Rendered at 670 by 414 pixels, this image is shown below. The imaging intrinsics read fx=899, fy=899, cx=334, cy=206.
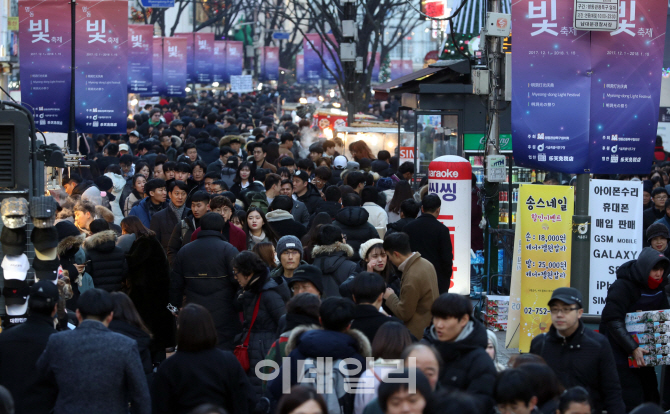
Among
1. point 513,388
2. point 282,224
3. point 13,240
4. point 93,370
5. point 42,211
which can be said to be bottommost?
point 93,370

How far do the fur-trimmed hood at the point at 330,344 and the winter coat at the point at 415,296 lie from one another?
2.05m

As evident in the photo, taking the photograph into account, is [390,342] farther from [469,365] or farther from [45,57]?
[45,57]

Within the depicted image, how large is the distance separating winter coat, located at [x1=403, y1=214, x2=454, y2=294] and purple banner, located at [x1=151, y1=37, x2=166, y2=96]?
22992 millimetres

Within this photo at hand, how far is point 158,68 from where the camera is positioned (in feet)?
102

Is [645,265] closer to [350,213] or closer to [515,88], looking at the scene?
[515,88]

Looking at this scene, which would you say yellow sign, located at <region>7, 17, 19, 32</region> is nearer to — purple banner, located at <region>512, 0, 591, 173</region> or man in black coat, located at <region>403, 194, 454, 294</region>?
man in black coat, located at <region>403, 194, 454, 294</region>

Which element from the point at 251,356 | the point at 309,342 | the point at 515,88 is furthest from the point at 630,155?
the point at 309,342

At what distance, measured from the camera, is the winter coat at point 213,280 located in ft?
24.9

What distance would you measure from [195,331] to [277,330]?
1071 millimetres

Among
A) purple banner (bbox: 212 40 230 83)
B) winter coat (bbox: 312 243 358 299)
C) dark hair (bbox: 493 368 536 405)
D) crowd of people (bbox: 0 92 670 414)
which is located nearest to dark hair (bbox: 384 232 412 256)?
crowd of people (bbox: 0 92 670 414)

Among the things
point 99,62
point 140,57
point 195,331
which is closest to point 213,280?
point 195,331

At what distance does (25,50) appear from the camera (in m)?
12.2

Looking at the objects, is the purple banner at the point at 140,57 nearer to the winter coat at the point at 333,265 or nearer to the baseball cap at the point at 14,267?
the winter coat at the point at 333,265

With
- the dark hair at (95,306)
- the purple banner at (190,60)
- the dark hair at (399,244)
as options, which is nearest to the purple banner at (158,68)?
the purple banner at (190,60)
